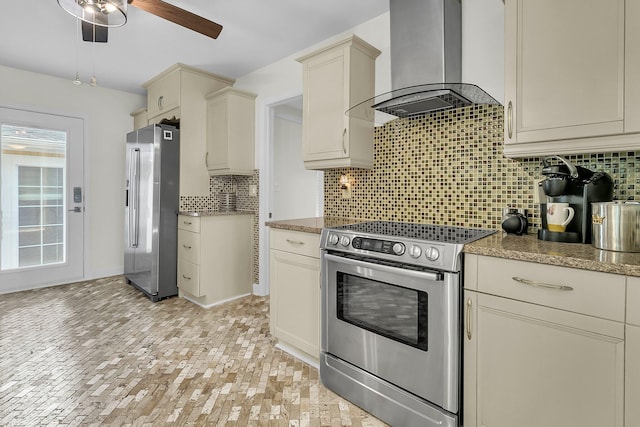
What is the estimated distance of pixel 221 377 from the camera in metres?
2.02

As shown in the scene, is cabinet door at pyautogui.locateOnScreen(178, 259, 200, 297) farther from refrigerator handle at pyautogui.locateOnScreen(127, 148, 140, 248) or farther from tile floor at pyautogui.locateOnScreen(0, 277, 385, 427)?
refrigerator handle at pyautogui.locateOnScreen(127, 148, 140, 248)

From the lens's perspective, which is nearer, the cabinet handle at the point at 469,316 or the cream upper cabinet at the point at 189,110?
the cabinet handle at the point at 469,316

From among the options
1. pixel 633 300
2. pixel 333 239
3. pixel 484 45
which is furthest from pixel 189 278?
pixel 633 300

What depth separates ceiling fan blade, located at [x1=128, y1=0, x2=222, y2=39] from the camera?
194 centimetres

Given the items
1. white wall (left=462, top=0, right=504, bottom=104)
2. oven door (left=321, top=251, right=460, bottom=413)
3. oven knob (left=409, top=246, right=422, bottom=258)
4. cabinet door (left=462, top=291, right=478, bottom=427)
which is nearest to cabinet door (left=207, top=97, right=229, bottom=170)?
oven door (left=321, top=251, right=460, bottom=413)

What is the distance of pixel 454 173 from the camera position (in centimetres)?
207

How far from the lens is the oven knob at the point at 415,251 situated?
1.49 meters

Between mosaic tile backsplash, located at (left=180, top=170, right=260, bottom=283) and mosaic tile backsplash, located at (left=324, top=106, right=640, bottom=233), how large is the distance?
1453 millimetres

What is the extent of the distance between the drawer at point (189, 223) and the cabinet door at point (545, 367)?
268 cm

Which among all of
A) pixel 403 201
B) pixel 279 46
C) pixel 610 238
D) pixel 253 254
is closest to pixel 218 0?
pixel 279 46

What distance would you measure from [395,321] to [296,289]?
0.80 m

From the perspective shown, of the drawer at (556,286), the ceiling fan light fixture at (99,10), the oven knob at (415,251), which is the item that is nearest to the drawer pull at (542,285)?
the drawer at (556,286)

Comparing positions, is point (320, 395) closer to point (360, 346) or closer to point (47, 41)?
point (360, 346)

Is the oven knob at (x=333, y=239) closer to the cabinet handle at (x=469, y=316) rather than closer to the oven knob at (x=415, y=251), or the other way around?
the oven knob at (x=415, y=251)
